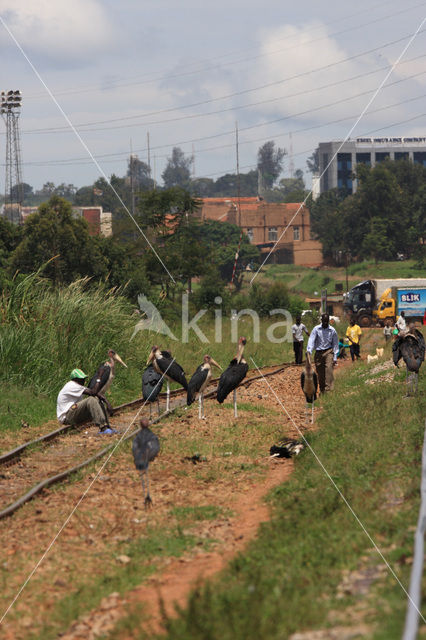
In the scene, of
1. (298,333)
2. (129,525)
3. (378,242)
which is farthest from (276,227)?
(129,525)

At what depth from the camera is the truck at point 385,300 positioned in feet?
174

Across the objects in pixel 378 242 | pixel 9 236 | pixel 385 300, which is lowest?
pixel 385 300

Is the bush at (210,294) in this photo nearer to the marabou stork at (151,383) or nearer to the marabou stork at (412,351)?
the marabou stork at (151,383)

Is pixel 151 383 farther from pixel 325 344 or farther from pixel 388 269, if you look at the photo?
pixel 388 269

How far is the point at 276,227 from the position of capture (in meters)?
120

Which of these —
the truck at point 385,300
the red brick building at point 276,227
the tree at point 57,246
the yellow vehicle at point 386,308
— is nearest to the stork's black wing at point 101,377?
the tree at point 57,246

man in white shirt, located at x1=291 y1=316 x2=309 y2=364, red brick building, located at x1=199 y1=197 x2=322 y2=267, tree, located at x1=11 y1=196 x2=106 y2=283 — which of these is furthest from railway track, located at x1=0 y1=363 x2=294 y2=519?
red brick building, located at x1=199 y1=197 x2=322 y2=267

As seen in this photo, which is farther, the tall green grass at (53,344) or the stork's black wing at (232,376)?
the tall green grass at (53,344)

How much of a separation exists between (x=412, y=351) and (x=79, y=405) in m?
6.18

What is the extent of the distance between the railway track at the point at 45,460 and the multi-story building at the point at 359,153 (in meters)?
130

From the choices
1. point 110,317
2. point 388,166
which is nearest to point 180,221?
point 110,317

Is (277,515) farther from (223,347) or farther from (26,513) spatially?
(223,347)

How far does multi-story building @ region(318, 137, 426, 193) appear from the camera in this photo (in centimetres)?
14338

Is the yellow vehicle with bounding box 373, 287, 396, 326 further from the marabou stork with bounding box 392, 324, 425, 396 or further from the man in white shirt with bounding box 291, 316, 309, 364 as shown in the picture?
the marabou stork with bounding box 392, 324, 425, 396
